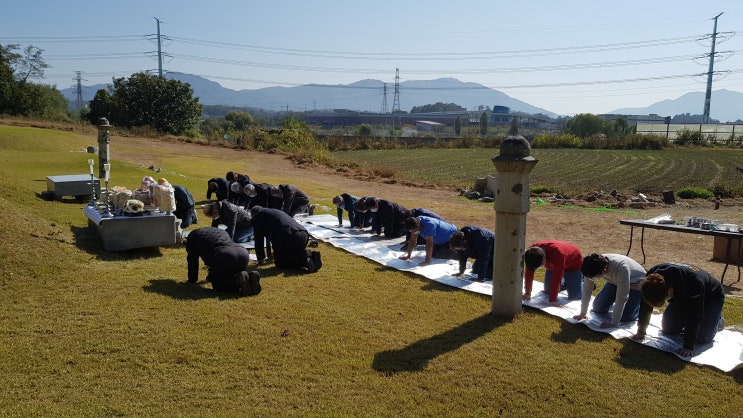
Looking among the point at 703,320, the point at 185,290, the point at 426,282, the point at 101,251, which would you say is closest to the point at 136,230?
the point at 101,251

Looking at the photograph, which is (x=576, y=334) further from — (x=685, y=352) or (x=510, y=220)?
(x=510, y=220)

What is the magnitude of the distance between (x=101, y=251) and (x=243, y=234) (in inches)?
109

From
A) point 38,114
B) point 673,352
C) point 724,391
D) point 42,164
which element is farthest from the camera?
point 38,114

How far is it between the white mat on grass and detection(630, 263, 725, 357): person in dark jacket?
16 centimetres

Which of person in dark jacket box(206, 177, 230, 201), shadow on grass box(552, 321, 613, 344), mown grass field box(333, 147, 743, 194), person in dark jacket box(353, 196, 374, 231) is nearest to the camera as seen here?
shadow on grass box(552, 321, 613, 344)

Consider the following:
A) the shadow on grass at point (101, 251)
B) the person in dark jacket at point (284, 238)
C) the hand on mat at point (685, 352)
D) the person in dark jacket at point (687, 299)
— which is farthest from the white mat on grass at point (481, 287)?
the shadow on grass at point (101, 251)

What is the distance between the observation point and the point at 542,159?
154 ft

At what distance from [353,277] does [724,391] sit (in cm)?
556

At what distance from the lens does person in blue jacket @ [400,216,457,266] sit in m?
10.4

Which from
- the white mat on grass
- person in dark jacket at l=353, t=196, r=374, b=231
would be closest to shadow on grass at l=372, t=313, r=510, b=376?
the white mat on grass

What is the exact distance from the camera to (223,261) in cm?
808

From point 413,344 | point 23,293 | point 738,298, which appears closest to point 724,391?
point 413,344

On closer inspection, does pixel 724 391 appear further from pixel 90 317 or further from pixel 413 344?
pixel 90 317

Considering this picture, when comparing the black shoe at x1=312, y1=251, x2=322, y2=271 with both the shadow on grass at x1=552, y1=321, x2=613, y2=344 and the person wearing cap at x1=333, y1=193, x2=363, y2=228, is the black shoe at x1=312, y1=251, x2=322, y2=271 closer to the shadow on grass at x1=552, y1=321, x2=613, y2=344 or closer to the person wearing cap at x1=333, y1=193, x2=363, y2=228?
the person wearing cap at x1=333, y1=193, x2=363, y2=228
